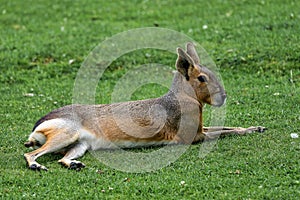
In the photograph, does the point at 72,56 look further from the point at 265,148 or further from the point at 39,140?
the point at 265,148

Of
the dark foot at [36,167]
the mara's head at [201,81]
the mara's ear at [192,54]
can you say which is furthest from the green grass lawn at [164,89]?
the mara's ear at [192,54]

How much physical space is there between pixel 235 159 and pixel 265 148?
1.42 ft

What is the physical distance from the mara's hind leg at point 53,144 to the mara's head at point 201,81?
1.47 meters

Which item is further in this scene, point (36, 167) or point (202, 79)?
point (202, 79)

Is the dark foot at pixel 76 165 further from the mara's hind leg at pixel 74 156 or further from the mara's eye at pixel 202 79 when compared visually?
the mara's eye at pixel 202 79

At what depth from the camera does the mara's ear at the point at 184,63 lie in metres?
7.39

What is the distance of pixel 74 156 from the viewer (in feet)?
23.5

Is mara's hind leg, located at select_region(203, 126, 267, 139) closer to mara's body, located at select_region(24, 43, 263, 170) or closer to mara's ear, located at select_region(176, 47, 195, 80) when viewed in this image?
mara's body, located at select_region(24, 43, 263, 170)

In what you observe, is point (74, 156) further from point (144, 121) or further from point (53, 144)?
point (144, 121)

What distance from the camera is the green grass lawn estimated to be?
6.20 meters

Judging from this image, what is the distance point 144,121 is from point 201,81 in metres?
0.81

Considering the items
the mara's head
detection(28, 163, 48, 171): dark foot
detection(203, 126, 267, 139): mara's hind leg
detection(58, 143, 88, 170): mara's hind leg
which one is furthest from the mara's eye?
detection(28, 163, 48, 171): dark foot

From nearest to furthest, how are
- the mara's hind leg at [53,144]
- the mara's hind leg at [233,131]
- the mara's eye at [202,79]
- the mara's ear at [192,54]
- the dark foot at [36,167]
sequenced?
the dark foot at [36,167] < the mara's hind leg at [53,144] < the mara's eye at [202,79] < the mara's hind leg at [233,131] < the mara's ear at [192,54]

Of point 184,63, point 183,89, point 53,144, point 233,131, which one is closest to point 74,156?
point 53,144
